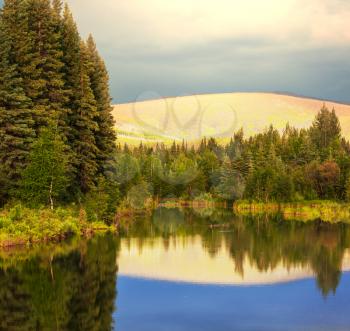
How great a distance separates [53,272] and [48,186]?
16.6m

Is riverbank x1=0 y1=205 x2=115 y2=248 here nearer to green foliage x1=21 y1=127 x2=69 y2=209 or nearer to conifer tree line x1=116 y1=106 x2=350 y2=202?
green foliage x1=21 y1=127 x2=69 y2=209

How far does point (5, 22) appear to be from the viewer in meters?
52.3

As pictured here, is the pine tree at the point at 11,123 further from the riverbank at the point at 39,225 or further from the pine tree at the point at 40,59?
the riverbank at the point at 39,225

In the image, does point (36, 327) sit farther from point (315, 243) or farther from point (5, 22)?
point (5, 22)

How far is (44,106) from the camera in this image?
51.0 meters

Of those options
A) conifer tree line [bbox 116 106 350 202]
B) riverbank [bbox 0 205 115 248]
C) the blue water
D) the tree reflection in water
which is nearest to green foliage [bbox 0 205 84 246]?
riverbank [bbox 0 205 115 248]

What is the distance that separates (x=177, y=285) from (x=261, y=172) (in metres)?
77.4

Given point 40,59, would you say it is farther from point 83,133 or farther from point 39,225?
point 39,225

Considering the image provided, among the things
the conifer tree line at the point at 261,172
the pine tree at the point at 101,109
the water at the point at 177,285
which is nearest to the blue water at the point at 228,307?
the water at the point at 177,285

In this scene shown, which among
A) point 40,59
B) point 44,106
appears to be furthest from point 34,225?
point 40,59

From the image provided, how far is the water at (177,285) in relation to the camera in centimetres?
2378

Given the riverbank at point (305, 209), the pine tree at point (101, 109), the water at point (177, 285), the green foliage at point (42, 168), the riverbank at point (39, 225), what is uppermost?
the pine tree at point (101, 109)

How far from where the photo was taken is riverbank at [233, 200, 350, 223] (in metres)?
82.5

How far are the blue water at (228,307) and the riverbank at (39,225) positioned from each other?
1190cm
